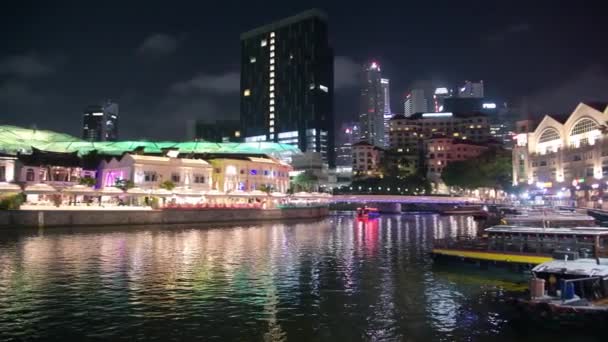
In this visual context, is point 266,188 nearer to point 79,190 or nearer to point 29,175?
point 79,190

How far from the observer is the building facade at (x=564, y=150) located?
10762 cm

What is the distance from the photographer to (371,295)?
29422 millimetres

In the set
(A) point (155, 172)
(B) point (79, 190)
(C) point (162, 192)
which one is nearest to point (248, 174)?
(A) point (155, 172)

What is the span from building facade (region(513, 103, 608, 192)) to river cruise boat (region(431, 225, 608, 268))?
7497cm

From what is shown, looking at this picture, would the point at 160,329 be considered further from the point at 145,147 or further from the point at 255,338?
the point at 145,147

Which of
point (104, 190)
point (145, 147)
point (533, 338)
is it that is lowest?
point (533, 338)

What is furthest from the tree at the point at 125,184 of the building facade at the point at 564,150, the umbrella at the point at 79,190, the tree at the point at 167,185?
the building facade at the point at 564,150

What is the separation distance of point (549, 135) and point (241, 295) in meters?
125

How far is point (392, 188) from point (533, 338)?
162m

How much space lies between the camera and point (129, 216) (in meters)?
84.9

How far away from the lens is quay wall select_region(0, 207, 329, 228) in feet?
237

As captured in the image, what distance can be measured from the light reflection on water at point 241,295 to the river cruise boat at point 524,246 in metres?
1.98

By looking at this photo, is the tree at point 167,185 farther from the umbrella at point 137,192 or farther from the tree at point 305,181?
the tree at point 305,181

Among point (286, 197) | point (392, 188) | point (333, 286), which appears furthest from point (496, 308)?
point (392, 188)
